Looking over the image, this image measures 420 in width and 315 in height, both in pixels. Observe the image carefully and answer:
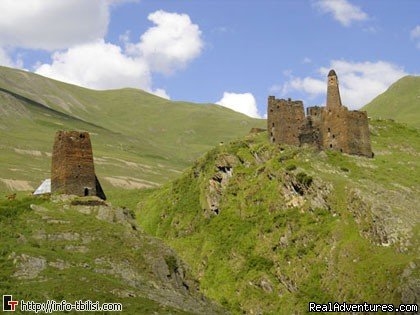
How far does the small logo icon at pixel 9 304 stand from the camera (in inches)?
1342

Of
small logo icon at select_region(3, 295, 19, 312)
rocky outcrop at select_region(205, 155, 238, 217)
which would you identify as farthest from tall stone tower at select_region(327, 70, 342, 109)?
small logo icon at select_region(3, 295, 19, 312)

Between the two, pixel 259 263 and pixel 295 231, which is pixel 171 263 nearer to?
pixel 259 263

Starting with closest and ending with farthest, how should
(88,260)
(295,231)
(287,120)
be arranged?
(88,260) < (295,231) < (287,120)

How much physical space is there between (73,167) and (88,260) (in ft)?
58.0

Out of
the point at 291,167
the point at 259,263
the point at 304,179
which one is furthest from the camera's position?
the point at 291,167

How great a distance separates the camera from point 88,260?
45.0 m

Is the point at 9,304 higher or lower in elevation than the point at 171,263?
lower

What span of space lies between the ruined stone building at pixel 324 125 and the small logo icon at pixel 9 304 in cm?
5220

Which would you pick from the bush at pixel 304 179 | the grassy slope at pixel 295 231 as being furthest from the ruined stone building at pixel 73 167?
the bush at pixel 304 179

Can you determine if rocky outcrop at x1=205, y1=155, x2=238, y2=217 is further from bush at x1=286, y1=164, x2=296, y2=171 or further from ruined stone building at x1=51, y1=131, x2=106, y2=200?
ruined stone building at x1=51, y1=131, x2=106, y2=200

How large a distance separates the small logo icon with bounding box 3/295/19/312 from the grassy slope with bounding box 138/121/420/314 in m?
32.9

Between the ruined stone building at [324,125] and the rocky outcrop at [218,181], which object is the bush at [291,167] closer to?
the ruined stone building at [324,125]

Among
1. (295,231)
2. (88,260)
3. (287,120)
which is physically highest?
(287,120)

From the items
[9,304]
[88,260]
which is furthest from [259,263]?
[9,304]
